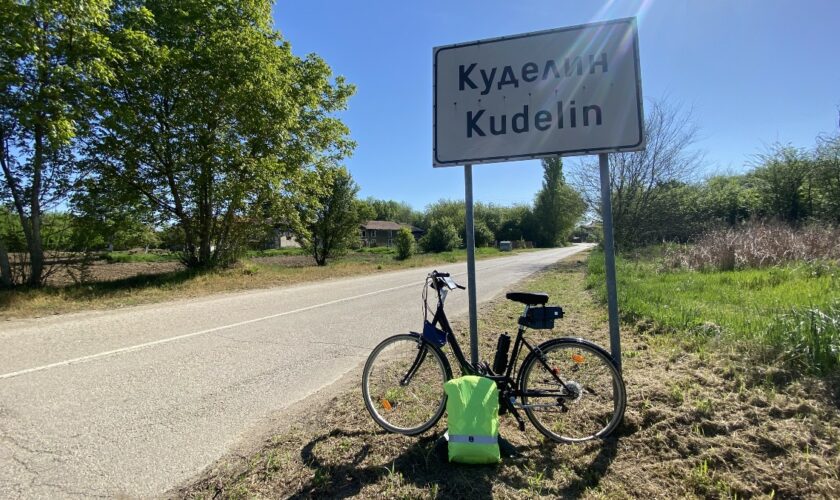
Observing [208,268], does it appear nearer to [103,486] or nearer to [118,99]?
[118,99]

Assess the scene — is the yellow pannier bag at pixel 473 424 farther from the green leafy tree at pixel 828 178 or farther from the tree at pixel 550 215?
the tree at pixel 550 215

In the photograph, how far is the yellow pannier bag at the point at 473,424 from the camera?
253cm

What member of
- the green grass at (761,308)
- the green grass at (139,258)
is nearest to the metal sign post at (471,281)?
the green grass at (761,308)

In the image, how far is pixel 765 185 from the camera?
962 inches

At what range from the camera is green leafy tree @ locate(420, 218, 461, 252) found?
154ft

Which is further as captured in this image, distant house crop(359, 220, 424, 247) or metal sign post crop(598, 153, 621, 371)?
distant house crop(359, 220, 424, 247)

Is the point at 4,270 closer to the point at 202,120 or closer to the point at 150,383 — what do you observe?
the point at 202,120

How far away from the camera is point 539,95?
10.7ft

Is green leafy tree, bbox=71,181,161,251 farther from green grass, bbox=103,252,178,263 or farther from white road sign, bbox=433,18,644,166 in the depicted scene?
green grass, bbox=103,252,178,263

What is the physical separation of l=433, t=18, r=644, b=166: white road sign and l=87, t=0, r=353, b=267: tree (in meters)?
11.6

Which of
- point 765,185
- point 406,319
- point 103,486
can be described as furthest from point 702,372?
point 765,185

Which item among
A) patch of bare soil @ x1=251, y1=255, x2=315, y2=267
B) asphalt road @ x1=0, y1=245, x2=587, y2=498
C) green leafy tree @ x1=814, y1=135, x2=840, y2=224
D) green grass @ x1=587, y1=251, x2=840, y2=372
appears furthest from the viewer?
patch of bare soil @ x1=251, y1=255, x2=315, y2=267

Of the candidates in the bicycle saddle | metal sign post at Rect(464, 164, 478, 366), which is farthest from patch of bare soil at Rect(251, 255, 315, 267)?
the bicycle saddle

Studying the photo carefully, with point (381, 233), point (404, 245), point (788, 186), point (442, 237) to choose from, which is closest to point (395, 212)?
point (381, 233)
